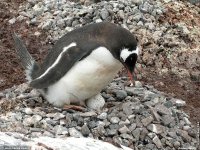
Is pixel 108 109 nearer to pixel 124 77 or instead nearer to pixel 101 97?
pixel 101 97

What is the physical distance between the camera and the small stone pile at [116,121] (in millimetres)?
5465

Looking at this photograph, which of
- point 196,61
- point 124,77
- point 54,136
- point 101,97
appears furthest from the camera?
point 196,61

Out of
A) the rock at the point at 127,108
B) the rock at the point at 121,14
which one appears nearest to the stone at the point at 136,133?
the rock at the point at 127,108

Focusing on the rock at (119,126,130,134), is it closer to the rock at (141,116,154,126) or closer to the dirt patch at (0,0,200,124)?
the rock at (141,116,154,126)

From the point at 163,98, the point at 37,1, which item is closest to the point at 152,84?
the point at 163,98

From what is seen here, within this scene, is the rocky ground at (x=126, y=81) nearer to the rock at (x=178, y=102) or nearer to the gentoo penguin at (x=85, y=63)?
the rock at (x=178, y=102)

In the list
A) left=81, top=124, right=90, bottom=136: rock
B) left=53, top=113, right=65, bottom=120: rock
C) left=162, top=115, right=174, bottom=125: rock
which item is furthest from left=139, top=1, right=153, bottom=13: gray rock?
left=81, top=124, right=90, bottom=136: rock

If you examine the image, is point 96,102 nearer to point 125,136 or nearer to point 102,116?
point 102,116

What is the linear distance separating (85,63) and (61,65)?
287mm

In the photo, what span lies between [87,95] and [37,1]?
10.1 ft

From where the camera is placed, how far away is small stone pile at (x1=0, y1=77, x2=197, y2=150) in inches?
215

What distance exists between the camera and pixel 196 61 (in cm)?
744

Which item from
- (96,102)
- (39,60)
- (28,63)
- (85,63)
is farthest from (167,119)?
(39,60)

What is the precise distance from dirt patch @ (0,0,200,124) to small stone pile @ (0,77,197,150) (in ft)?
1.24
